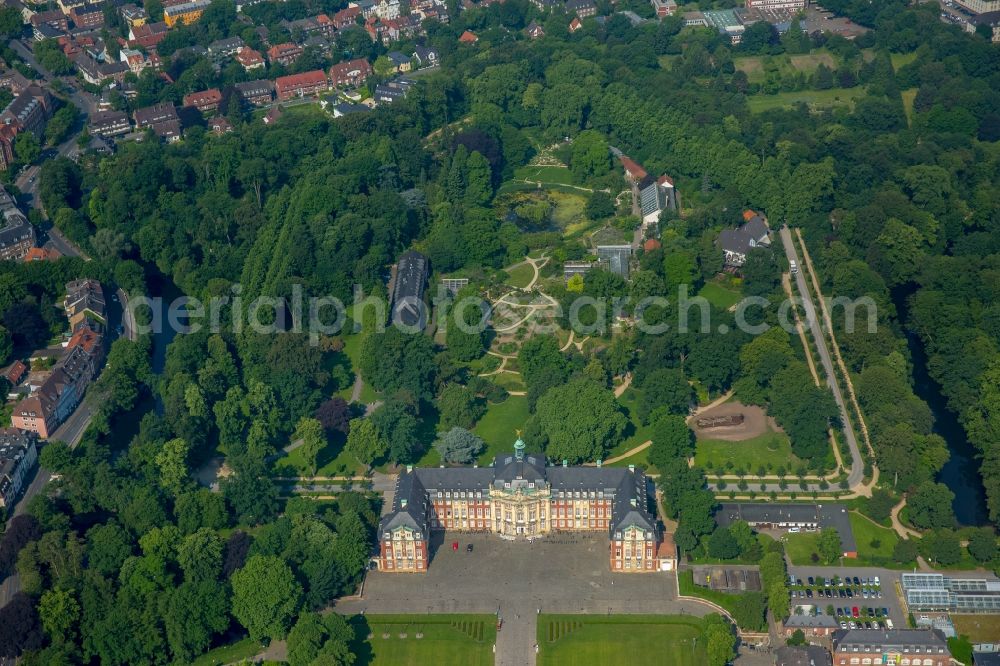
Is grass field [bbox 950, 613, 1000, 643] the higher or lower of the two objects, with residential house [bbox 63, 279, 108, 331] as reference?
higher

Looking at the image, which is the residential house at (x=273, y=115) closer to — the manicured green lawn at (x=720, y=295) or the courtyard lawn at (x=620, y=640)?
the manicured green lawn at (x=720, y=295)

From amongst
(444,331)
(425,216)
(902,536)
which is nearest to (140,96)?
(425,216)

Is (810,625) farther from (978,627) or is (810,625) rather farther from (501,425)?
(501,425)

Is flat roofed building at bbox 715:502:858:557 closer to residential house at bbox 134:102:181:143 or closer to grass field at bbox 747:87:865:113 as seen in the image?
grass field at bbox 747:87:865:113

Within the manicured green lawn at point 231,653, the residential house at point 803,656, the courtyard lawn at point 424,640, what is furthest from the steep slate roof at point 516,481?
the residential house at point 803,656

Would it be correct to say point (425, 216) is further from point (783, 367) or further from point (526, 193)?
point (783, 367)

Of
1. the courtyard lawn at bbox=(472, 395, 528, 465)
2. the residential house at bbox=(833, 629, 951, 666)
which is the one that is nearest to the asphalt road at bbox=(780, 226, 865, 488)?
the residential house at bbox=(833, 629, 951, 666)
